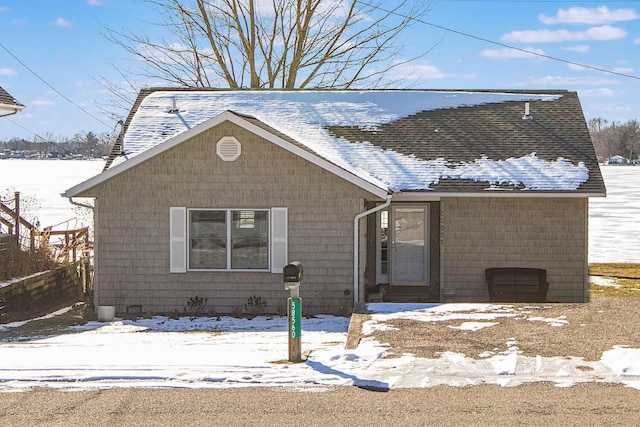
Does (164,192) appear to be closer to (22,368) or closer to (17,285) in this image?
(17,285)

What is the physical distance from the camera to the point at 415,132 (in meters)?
19.6

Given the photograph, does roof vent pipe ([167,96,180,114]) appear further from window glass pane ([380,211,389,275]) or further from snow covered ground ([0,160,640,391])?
snow covered ground ([0,160,640,391])

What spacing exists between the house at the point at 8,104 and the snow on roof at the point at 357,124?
2942 millimetres

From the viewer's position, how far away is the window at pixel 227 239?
16547 mm

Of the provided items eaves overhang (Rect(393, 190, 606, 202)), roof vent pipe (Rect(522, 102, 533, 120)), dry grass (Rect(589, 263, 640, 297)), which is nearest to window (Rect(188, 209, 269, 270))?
eaves overhang (Rect(393, 190, 606, 202))

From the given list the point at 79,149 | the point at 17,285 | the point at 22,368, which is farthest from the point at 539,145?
the point at 79,149


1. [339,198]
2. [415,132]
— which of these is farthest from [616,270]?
→ [339,198]

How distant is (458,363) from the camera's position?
10062mm

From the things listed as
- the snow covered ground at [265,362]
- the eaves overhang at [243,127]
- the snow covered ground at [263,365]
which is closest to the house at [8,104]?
the eaves overhang at [243,127]

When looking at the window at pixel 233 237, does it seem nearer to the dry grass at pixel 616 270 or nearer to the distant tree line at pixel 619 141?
the dry grass at pixel 616 270

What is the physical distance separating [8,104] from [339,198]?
8751 mm

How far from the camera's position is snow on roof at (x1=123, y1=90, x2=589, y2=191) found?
17766 mm

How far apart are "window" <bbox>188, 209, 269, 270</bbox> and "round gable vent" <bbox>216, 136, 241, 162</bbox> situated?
1.04 metres

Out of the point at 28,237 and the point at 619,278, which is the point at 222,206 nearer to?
the point at 28,237
